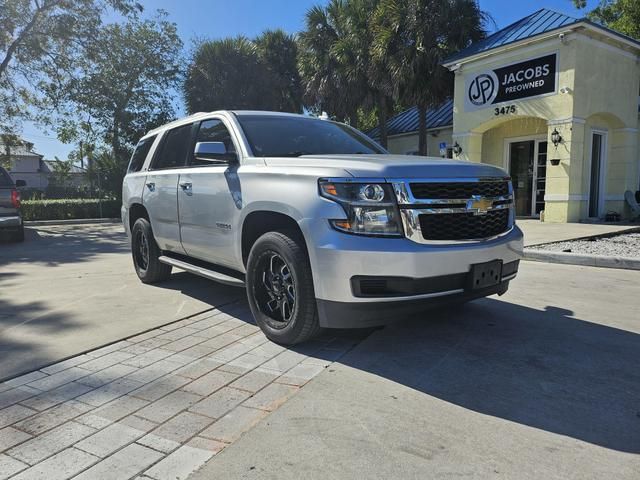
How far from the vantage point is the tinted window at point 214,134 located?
4534mm

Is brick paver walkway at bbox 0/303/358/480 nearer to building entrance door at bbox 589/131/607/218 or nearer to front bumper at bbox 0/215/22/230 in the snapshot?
front bumper at bbox 0/215/22/230

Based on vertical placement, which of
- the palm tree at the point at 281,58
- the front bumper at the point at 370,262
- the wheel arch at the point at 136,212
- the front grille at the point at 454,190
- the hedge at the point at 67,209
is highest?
the palm tree at the point at 281,58

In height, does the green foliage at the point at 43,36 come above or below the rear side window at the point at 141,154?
above

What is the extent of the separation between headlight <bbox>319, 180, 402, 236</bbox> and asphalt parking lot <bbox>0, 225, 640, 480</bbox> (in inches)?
38.2

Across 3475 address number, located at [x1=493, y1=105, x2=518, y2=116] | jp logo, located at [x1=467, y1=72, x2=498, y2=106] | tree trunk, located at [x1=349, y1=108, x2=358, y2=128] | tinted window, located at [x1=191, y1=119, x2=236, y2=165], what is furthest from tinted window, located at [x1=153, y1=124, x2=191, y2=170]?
tree trunk, located at [x1=349, y1=108, x2=358, y2=128]

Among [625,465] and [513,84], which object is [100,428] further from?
[513,84]

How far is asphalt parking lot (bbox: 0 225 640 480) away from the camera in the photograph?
2.32m

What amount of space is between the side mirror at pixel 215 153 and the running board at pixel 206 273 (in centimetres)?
104

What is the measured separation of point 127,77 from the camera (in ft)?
77.9

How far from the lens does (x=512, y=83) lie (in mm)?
14414

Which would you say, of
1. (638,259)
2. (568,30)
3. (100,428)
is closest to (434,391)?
(100,428)

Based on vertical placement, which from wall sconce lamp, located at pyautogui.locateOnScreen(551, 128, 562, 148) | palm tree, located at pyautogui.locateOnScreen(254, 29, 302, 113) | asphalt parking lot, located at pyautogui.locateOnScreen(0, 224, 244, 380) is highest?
palm tree, located at pyautogui.locateOnScreen(254, 29, 302, 113)

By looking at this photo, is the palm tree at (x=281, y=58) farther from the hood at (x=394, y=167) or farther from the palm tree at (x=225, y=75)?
the hood at (x=394, y=167)

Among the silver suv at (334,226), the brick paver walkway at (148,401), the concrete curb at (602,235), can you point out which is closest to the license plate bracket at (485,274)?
the silver suv at (334,226)
